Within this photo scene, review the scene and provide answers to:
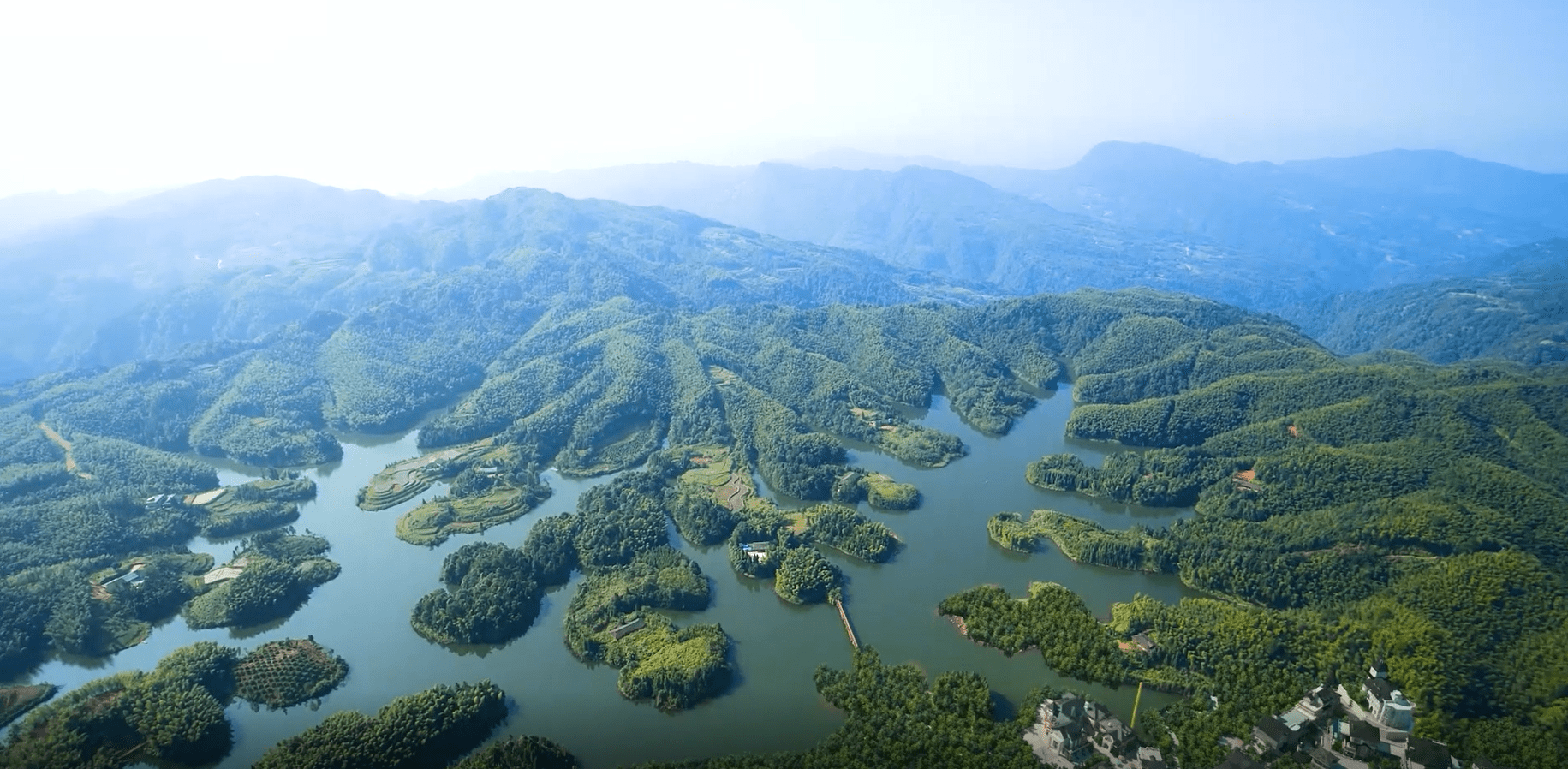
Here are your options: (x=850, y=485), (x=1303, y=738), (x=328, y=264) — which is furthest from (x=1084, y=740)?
(x=328, y=264)

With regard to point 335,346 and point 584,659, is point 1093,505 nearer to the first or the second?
point 584,659

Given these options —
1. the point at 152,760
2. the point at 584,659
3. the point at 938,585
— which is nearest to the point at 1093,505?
the point at 938,585

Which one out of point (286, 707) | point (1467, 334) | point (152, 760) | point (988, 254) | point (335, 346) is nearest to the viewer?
point (152, 760)

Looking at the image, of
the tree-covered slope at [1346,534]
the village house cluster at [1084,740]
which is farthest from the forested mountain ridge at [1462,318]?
the village house cluster at [1084,740]

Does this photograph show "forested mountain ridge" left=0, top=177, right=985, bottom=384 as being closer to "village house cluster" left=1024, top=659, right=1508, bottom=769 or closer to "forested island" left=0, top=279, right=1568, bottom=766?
"forested island" left=0, top=279, right=1568, bottom=766

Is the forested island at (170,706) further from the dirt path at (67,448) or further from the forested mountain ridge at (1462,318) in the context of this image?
the forested mountain ridge at (1462,318)

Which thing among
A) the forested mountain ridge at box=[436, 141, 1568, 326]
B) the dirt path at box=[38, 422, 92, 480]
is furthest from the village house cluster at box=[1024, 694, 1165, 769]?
the forested mountain ridge at box=[436, 141, 1568, 326]
